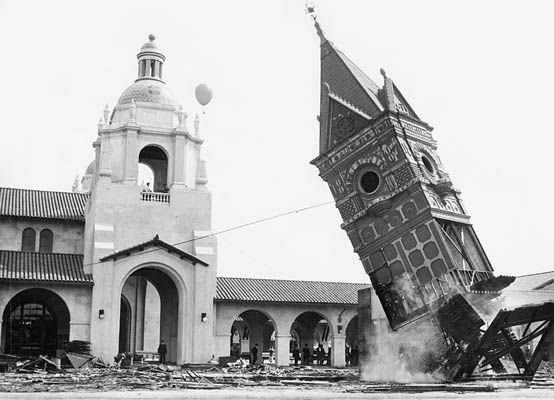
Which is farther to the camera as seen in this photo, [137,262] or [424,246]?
[137,262]

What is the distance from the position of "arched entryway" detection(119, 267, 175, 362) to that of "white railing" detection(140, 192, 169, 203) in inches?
164

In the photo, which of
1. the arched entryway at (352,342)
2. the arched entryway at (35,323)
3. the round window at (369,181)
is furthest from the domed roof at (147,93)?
the round window at (369,181)

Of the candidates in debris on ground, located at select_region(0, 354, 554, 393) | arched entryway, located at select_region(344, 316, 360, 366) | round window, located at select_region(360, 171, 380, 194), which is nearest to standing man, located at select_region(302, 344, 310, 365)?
arched entryway, located at select_region(344, 316, 360, 366)

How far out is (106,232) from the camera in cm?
3900

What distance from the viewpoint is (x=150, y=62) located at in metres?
43.7

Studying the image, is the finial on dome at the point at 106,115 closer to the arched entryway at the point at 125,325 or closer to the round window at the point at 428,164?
the arched entryway at the point at 125,325

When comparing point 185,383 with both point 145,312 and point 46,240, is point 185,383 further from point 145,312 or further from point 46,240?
point 145,312

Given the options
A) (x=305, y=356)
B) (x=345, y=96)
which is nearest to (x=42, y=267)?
(x=305, y=356)

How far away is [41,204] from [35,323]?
7.11 meters

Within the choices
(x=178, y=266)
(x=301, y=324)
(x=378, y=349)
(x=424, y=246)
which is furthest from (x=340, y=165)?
(x=301, y=324)

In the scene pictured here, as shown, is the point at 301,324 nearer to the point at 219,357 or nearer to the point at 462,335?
the point at 219,357

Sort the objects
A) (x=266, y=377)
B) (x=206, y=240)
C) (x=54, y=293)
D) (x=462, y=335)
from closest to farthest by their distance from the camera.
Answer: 1. (x=462, y=335)
2. (x=266, y=377)
3. (x=54, y=293)
4. (x=206, y=240)

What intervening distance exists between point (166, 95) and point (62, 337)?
14355 mm

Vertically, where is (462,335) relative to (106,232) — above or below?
below
